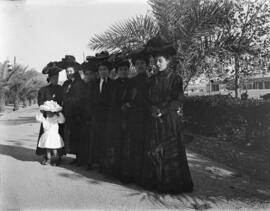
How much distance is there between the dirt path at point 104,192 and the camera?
12.3 feet

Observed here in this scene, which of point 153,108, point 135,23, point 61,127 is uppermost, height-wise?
point 135,23

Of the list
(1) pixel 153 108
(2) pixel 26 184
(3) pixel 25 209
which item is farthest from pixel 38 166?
(1) pixel 153 108

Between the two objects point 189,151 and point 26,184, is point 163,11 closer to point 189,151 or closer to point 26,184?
point 189,151

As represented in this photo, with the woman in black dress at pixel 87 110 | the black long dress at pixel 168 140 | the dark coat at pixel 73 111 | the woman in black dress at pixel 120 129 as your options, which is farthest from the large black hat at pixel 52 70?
the black long dress at pixel 168 140

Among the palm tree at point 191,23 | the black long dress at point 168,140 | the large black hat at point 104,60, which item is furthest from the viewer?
the palm tree at point 191,23

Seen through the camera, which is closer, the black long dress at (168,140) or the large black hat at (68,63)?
the black long dress at (168,140)

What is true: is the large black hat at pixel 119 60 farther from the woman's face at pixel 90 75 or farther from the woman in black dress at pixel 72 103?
the woman in black dress at pixel 72 103

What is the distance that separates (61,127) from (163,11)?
13.7 ft

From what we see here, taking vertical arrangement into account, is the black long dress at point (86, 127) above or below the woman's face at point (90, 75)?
below

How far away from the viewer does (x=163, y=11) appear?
27.7ft

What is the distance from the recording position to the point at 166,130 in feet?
13.6

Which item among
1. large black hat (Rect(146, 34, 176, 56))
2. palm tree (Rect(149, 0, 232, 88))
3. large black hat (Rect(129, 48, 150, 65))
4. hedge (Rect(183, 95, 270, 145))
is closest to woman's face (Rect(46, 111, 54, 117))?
large black hat (Rect(129, 48, 150, 65))

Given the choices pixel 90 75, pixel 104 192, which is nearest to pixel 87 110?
pixel 90 75

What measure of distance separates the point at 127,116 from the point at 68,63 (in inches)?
76.6
